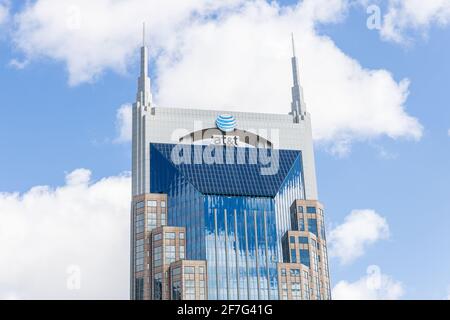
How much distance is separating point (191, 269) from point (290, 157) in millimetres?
35510

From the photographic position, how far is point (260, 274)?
530ft

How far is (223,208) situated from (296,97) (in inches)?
1454

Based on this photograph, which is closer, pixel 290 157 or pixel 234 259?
pixel 234 259

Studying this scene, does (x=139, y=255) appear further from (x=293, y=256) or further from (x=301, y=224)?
(x=301, y=224)

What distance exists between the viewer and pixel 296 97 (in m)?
186

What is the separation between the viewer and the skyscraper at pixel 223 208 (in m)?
160

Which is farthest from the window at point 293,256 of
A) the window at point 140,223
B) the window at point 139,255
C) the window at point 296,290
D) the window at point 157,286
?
the window at point 140,223

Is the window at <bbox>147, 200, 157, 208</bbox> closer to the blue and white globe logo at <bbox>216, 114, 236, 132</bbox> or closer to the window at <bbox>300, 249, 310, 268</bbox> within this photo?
the blue and white globe logo at <bbox>216, 114, 236, 132</bbox>

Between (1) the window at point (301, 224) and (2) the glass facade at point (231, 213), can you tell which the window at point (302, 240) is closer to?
(1) the window at point (301, 224)

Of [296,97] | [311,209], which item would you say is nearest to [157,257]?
[311,209]
